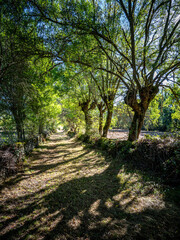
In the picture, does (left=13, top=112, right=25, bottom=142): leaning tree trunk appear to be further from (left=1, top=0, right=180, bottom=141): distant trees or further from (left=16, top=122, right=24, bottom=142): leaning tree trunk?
Result: (left=1, top=0, right=180, bottom=141): distant trees

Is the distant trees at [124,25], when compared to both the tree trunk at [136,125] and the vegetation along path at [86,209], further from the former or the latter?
the vegetation along path at [86,209]

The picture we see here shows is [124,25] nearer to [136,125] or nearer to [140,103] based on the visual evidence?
[140,103]

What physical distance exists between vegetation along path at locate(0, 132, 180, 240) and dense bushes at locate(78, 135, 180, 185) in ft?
2.20

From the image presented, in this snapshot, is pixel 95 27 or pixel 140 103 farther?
pixel 140 103

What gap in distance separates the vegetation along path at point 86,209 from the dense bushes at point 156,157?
26.4 inches

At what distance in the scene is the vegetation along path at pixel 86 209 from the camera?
2.32 metres

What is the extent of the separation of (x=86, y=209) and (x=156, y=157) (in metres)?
3.63

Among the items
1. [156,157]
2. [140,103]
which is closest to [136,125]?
[140,103]

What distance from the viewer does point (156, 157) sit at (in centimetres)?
482

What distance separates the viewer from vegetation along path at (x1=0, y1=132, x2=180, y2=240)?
7.60 ft

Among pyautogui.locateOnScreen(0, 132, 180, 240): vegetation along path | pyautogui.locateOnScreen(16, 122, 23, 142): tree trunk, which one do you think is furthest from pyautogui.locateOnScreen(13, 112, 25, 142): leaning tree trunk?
pyautogui.locateOnScreen(0, 132, 180, 240): vegetation along path

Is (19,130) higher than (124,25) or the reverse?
the reverse

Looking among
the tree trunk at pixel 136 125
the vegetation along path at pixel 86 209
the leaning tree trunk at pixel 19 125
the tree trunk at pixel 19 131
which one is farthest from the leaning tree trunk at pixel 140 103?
the tree trunk at pixel 19 131

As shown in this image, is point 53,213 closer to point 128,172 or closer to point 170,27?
point 128,172
